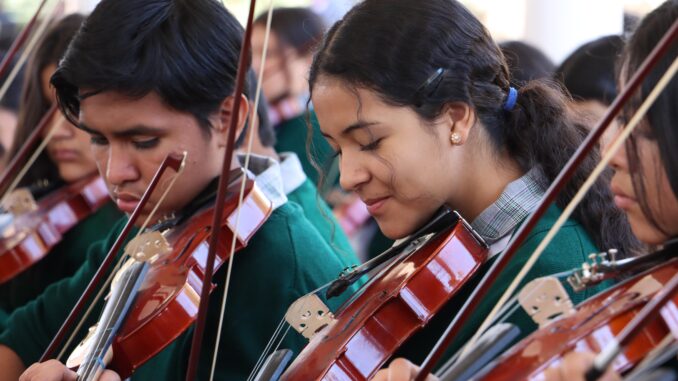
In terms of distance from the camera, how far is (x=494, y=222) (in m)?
1.19

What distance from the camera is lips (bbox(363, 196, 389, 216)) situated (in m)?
1.19

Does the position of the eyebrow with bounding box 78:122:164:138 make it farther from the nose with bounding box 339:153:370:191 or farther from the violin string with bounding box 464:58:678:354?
the violin string with bounding box 464:58:678:354

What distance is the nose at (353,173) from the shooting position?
117cm

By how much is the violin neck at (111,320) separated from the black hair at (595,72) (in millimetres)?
825

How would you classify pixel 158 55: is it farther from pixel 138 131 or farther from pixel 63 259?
pixel 63 259

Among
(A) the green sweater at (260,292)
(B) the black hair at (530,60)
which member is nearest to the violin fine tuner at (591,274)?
(A) the green sweater at (260,292)

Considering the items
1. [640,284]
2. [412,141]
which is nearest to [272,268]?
[412,141]

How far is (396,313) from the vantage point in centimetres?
112

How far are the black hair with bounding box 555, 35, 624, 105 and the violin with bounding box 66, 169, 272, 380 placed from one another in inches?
27.4

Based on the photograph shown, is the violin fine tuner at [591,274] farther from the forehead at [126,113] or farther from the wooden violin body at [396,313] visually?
the forehead at [126,113]

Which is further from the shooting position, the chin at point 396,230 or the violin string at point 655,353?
the chin at point 396,230

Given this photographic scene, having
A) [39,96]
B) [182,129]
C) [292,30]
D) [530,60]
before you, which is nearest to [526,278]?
[182,129]

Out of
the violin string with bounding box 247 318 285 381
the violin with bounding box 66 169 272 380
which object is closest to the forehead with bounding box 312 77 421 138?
the violin with bounding box 66 169 272 380

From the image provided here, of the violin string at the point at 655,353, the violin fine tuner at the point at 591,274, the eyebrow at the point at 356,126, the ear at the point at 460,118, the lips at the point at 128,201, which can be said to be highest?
the lips at the point at 128,201
